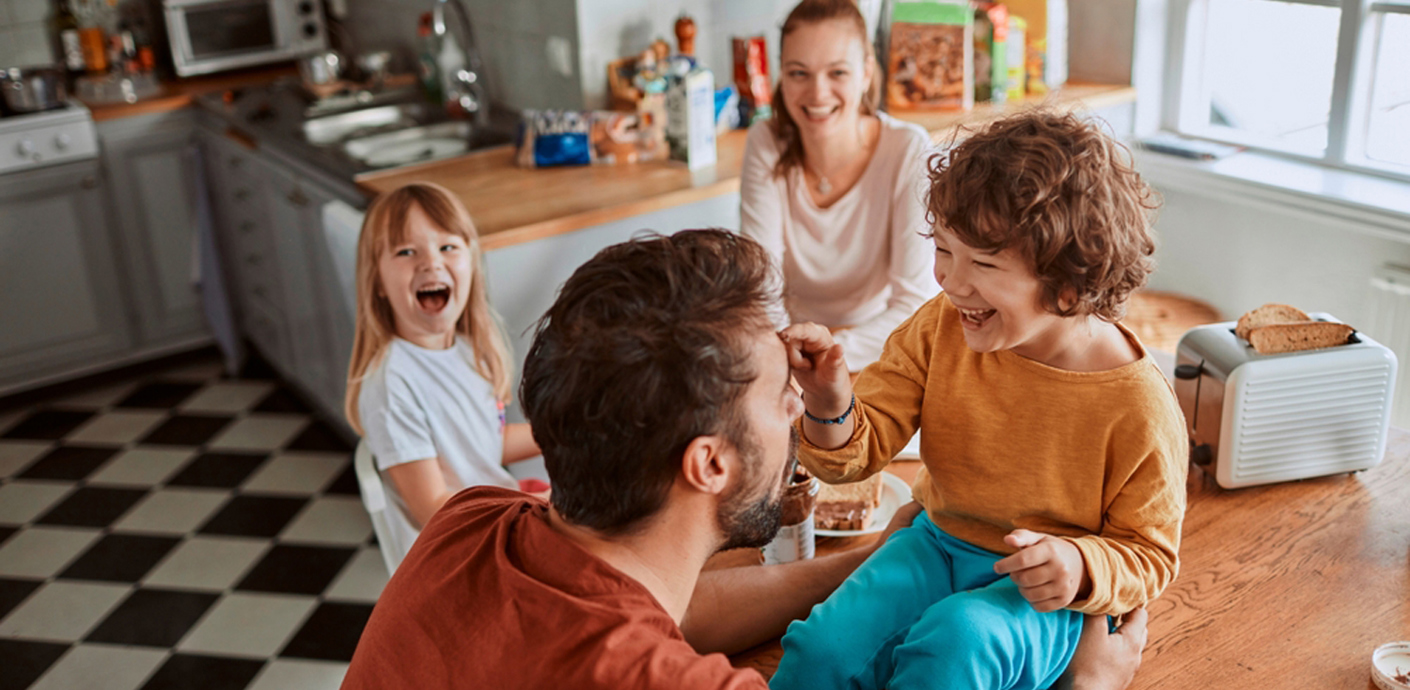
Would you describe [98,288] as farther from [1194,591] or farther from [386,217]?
[1194,591]

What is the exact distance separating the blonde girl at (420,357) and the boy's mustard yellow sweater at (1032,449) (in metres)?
0.78

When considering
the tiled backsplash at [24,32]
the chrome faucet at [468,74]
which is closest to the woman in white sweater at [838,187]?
the chrome faucet at [468,74]

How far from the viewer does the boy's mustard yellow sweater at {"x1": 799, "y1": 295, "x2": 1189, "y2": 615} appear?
42.1 inches

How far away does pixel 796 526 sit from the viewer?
1.29 m

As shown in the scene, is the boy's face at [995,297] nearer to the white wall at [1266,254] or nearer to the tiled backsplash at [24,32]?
the white wall at [1266,254]

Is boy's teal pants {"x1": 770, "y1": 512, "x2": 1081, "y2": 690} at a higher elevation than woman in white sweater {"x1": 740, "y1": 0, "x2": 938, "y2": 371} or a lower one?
lower

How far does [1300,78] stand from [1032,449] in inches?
Result: 81.0

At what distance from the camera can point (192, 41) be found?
3680mm

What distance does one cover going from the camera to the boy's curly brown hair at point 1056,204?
1.02 metres

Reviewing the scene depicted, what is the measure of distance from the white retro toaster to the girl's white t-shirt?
3.37 feet

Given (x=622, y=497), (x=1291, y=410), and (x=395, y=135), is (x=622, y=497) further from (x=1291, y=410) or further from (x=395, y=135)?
(x=395, y=135)

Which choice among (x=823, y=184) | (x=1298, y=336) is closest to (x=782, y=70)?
(x=823, y=184)

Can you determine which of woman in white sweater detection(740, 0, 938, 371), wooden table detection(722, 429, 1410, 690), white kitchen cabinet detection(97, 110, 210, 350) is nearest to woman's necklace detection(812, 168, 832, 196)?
woman in white sweater detection(740, 0, 938, 371)

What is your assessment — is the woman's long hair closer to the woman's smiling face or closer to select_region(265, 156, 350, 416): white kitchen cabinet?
the woman's smiling face
